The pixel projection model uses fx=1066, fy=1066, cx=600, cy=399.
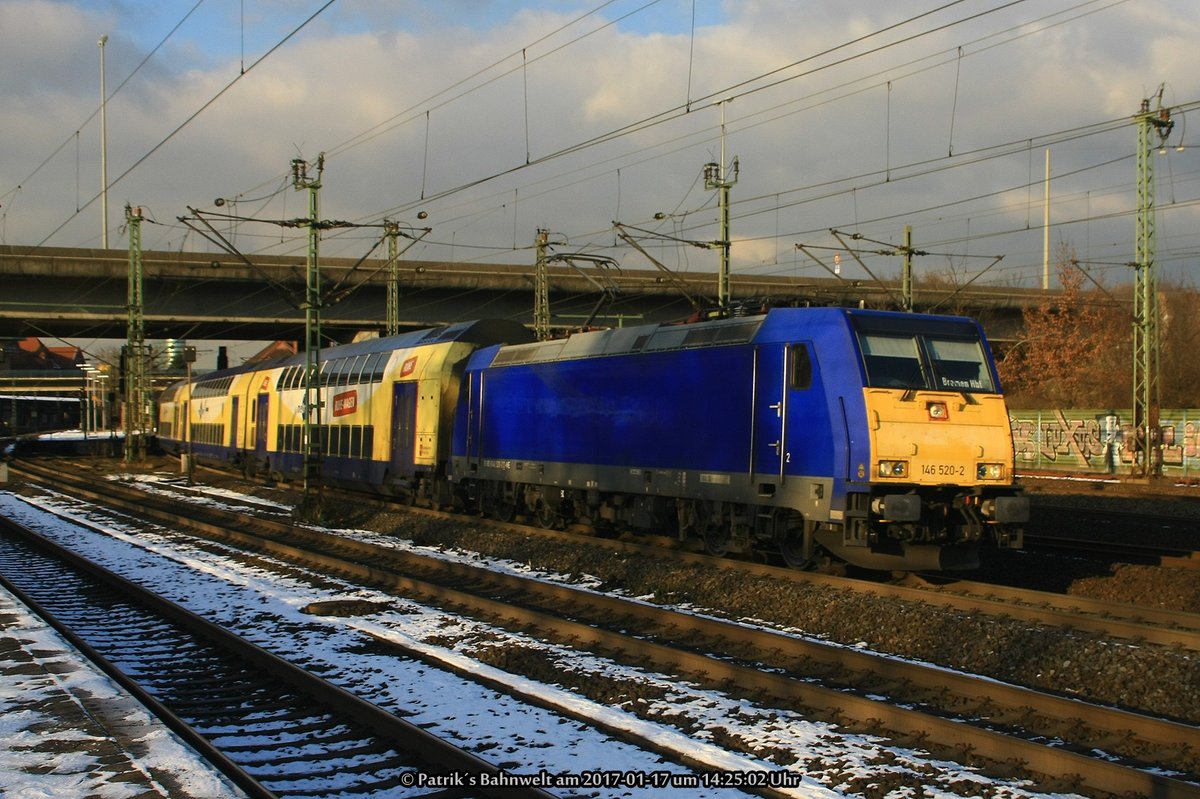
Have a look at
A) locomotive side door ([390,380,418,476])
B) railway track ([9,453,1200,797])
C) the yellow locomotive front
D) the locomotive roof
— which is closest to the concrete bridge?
locomotive side door ([390,380,418,476])

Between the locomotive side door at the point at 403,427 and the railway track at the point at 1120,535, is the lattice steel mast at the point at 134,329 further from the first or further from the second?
the railway track at the point at 1120,535

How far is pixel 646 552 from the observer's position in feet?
53.4

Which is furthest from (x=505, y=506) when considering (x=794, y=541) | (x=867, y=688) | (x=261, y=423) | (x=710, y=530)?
(x=261, y=423)

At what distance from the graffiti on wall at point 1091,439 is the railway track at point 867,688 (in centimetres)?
2967

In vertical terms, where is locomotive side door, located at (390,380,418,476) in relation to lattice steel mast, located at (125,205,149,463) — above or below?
below

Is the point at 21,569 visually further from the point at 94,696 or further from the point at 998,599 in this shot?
the point at 998,599

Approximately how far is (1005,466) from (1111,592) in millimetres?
2333

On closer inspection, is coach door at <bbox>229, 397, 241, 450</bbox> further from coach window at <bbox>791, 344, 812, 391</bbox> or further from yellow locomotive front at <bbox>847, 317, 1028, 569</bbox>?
yellow locomotive front at <bbox>847, 317, 1028, 569</bbox>

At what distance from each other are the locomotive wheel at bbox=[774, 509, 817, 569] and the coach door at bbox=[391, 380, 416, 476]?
11.5 m

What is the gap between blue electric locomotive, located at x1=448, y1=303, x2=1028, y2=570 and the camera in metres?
12.8

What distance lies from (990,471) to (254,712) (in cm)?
923

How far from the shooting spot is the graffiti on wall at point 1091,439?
125 feet

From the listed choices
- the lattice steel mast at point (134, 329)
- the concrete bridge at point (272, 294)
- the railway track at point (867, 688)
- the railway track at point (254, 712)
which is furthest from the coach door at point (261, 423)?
the railway track at point (254, 712)

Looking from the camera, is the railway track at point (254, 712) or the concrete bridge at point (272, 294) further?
the concrete bridge at point (272, 294)
